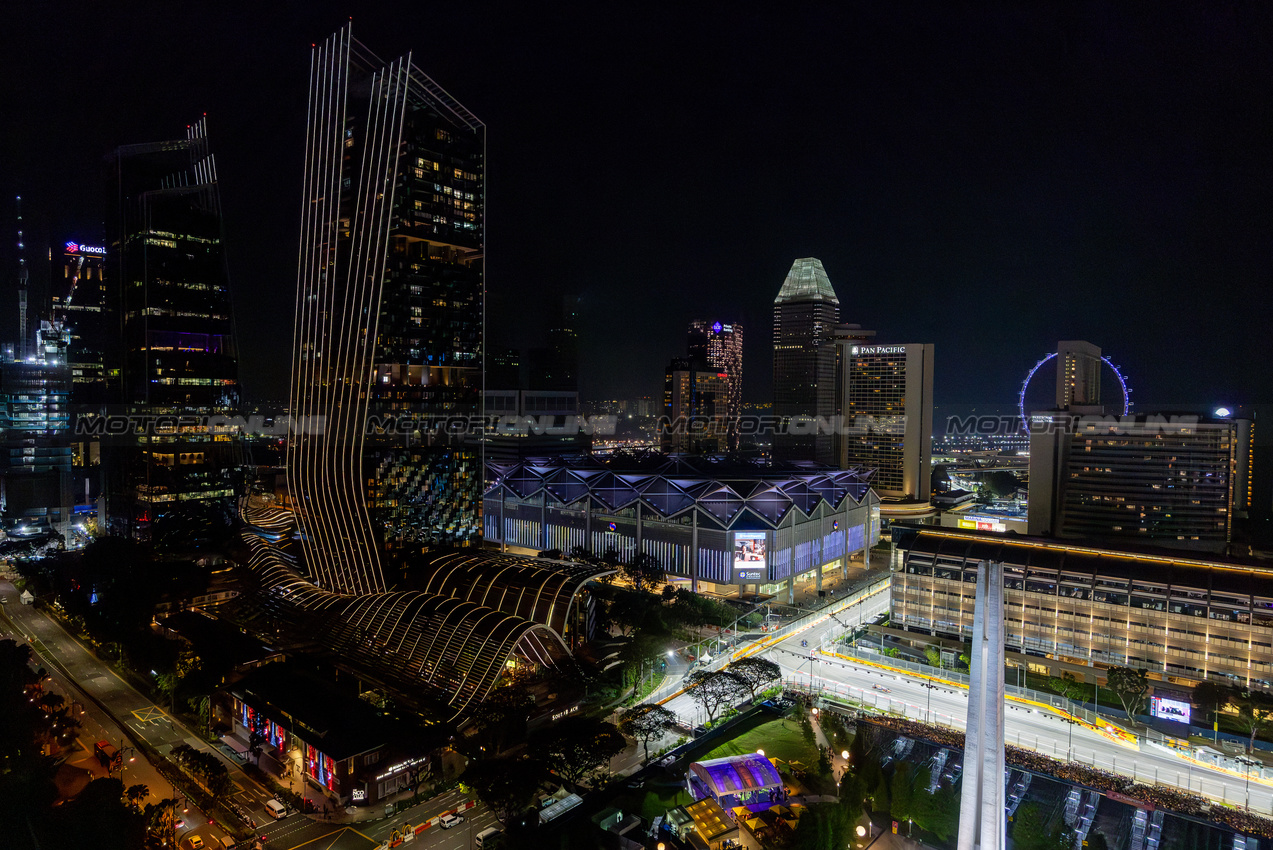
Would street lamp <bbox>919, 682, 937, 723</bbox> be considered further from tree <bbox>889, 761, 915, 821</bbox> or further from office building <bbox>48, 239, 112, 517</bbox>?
office building <bbox>48, 239, 112, 517</bbox>

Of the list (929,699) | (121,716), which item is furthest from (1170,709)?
(121,716)

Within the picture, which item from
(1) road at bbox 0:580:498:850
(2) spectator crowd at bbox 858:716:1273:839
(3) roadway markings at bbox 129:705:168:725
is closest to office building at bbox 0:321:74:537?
(1) road at bbox 0:580:498:850

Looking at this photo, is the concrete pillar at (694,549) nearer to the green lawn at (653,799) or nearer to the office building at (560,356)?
the green lawn at (653,799)

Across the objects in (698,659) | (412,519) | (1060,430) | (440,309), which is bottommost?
(698,659)

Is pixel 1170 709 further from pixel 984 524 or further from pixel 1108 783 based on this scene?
pixel 984 524

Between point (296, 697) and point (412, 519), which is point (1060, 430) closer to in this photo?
point (412, 519)

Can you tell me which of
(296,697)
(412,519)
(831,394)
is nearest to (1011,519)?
(831,394)

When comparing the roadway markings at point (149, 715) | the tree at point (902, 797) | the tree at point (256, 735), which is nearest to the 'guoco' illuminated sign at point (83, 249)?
the roadway markings at point (149, 715)
